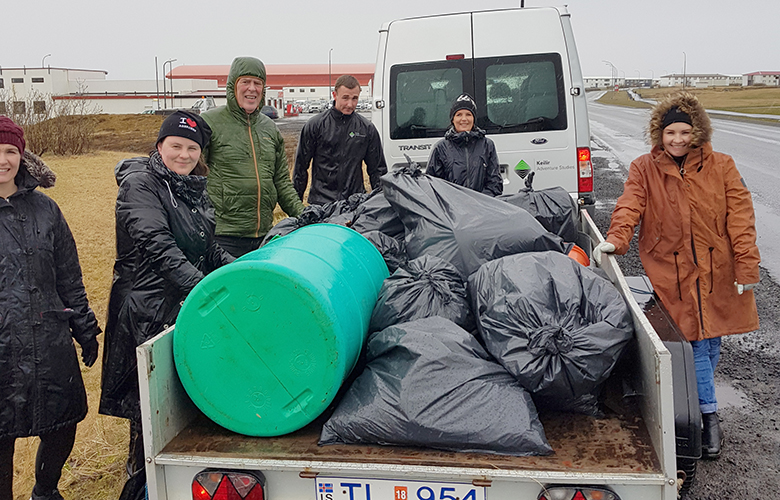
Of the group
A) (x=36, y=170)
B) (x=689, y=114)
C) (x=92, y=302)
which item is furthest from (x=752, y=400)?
(x=92, y=302)

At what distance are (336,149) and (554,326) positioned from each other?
329cm

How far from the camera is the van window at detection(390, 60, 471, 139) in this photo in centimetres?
552

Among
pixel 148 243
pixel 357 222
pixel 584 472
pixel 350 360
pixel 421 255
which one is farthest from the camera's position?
pixel 357 222

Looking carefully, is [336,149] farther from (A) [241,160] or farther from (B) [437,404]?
(B) [437,404]

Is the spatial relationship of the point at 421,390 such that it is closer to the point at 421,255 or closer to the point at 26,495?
the point at 421,255

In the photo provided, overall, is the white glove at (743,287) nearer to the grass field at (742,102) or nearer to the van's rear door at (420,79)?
the van's rear door at (420,79)

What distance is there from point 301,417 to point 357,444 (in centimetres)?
20

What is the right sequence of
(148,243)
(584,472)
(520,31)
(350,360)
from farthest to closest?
(520,31)
(148,243)
(350,360)
(584,472)

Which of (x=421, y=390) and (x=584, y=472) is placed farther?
(x=421, y=390)

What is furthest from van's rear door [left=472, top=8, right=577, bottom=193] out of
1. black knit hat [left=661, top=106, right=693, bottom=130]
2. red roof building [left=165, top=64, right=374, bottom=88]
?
red roof building [left=165, top=64, right=374, bottom=88]

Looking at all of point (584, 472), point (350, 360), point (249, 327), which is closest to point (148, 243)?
point (249, 327)

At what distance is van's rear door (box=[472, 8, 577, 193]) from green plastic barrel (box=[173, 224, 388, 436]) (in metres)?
3.60

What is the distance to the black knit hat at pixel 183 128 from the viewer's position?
286cm

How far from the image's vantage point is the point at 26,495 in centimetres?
322
